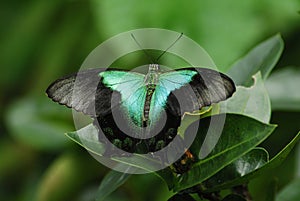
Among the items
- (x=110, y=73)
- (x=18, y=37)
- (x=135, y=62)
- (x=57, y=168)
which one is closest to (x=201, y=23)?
(x=135, y=62)

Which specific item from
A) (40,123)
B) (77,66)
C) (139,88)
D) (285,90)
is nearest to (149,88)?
(139,88)

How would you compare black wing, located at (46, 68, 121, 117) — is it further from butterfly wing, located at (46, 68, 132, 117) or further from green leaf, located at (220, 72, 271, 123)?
green leaf, located at (220, 72, 271, 123)

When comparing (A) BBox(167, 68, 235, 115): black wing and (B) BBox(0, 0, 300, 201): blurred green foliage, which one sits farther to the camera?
(B) BBox(0, 0, 300, 201): blurred green foliage

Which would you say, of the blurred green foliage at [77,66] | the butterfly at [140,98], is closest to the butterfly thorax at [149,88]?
the butterfly at [140,98]

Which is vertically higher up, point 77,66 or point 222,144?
point 222,144

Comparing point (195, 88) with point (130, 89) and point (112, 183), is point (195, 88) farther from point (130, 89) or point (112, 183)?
point (112, 183)

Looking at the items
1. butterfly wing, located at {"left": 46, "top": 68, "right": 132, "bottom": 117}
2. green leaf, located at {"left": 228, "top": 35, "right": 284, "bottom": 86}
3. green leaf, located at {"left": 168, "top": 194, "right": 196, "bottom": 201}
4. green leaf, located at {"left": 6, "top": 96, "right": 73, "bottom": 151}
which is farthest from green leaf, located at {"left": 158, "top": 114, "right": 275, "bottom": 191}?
green leaf, located at {"left": 6, "top": 96, "right": 73, "bottom": 151}

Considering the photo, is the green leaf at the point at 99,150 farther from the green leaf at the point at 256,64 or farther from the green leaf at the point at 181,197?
the green leaf at the point at 256,64
